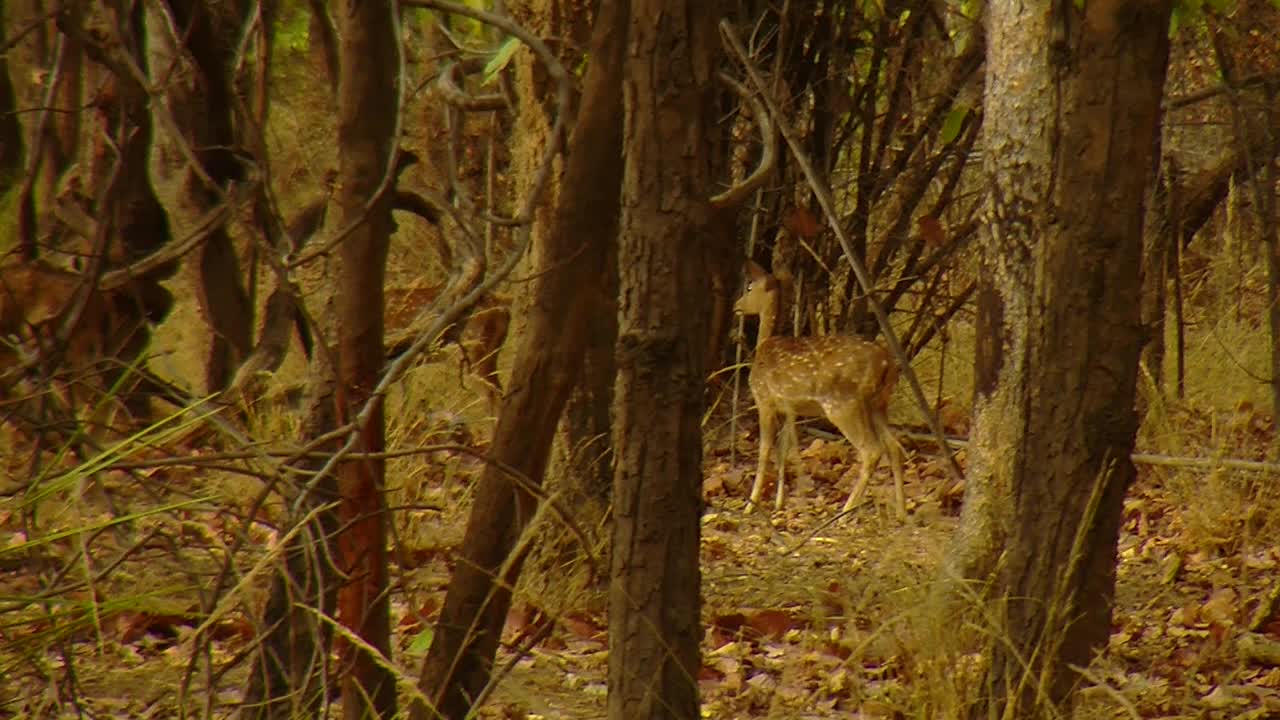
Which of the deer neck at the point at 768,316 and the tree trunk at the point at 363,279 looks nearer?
the tree trunk at the point at 363,279

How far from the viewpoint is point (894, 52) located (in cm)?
903

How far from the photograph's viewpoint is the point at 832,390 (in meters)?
8.07

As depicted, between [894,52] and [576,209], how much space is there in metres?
6.21

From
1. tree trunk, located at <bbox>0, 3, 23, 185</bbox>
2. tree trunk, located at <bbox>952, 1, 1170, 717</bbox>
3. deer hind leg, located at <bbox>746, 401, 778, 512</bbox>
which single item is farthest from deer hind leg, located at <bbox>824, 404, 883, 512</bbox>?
tree trunk, located at <bbox>0, 3, 23, 185</bbox>

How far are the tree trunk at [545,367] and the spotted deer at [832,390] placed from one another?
15.0ft

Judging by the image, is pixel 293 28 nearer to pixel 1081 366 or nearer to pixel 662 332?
pixel 1081 366

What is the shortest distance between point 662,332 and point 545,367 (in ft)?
1.60

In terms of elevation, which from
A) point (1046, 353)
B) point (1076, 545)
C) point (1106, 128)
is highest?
point (1106, 128)

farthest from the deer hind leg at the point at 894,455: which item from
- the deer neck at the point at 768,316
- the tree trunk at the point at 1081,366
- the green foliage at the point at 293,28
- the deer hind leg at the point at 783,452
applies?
the green foliage at the point at 293,28

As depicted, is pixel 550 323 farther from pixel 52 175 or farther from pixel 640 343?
pixel 52 175

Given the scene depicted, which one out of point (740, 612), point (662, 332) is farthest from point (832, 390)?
point (662, 332)

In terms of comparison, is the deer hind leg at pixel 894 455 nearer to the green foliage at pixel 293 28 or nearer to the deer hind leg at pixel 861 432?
the deer hind leg at pixel 861 432

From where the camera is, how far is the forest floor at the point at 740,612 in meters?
2.99

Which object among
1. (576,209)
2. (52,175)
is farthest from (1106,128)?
(52,175)
